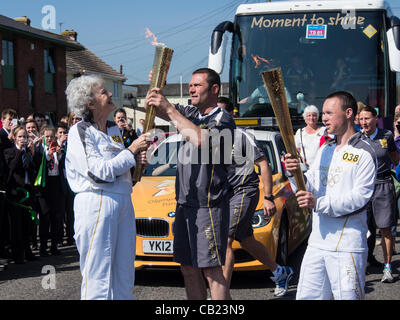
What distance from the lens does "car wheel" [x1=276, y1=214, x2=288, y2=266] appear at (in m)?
6.39

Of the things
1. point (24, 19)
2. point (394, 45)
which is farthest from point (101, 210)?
point (24, 19)

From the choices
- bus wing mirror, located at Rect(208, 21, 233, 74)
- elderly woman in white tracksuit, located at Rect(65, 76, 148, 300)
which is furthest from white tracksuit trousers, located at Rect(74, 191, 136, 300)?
bus wing mirror, located at Rect(208, 21, 233, 74)

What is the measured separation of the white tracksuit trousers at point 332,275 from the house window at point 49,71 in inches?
1259

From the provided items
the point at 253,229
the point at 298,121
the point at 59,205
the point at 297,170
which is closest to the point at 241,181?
the point at 253,229

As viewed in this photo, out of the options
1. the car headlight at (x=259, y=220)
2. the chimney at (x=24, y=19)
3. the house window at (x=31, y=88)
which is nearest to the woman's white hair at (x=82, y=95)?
the car headlight at (x=259, y=220)

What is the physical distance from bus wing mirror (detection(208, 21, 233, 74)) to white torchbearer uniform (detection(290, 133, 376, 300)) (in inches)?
260

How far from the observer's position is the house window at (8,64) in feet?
95.1

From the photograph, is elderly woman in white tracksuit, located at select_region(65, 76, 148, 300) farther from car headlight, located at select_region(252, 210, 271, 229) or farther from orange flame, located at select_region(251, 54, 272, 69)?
orange flame, located at select_region(251, 54, 272, 69)

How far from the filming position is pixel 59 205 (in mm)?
8609

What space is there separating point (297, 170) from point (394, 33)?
7.20 meters

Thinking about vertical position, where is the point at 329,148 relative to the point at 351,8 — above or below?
below

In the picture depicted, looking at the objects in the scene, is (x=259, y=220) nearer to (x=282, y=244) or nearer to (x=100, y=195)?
(x=282, y=244)
